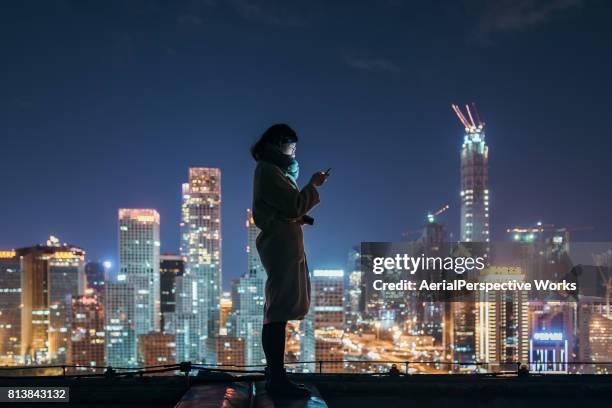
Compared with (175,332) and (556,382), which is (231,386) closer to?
Answer: (556,382)

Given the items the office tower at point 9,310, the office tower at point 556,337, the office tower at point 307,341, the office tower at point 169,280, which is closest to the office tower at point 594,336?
the office tower at point 556,337

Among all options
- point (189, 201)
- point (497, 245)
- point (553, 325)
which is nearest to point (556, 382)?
point (497, 245)

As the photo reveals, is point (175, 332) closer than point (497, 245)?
No

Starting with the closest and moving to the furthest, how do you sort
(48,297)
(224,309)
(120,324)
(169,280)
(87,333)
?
(87,333) < (48,297) < (120,324) < (224,309) < (169,280)

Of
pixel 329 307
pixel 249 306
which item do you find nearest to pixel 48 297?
pixel 249 306

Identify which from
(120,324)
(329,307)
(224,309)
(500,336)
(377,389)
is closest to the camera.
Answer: (377,389)

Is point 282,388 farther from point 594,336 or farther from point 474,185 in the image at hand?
point 474,185

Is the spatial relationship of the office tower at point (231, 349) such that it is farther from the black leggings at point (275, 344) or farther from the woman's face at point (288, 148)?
the woman's face at point (288, 148)
